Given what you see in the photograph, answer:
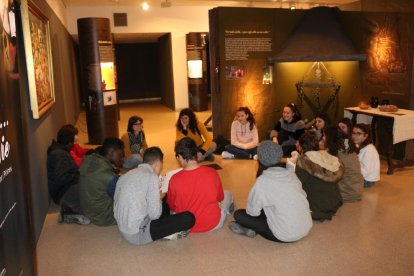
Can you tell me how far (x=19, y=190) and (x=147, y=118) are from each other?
10029mm

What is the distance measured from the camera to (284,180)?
10.9 ft

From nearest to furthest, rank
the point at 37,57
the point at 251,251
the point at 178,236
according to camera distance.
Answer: the point at 251,251 < the point at 178,236 < the point at 37,57

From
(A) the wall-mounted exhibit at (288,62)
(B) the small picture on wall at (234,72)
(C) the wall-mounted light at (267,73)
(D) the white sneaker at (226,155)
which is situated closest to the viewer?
(D) the white sneaker at (226,155)

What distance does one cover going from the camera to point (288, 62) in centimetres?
760

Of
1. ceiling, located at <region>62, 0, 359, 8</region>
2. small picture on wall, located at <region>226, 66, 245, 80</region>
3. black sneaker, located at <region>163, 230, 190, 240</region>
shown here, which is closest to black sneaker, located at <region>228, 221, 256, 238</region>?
black sneaker, located at <region>163, 230, 190, 240</region>

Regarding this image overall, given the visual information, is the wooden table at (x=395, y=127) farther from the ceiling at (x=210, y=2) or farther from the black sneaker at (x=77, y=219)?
the ceiling at (x=210, y=2)

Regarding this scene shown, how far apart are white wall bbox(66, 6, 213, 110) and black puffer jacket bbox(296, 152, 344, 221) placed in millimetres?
9611

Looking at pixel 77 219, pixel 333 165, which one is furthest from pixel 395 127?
pixel 77 219

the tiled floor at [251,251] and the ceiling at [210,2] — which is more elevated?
the ceiling at [210,2]

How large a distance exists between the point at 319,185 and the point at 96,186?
2.15 meters

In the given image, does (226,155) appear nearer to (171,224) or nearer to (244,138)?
(244,138)

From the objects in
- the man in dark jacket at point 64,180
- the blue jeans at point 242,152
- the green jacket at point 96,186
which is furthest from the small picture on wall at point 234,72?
the green jacket at point 96,186

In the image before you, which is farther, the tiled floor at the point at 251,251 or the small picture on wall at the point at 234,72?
the small picture on wall at the point at 234,72

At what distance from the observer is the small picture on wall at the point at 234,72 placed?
23.9 ft
